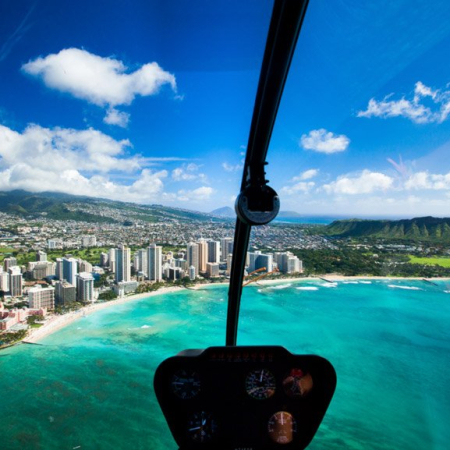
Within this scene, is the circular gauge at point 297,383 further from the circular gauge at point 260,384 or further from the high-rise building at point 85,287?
the high-rise building at point 85,287

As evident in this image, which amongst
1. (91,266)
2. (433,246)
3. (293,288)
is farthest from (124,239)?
(433,246)

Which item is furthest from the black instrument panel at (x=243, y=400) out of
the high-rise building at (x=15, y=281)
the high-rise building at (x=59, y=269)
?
the high-rise building at (x=59, y=269)

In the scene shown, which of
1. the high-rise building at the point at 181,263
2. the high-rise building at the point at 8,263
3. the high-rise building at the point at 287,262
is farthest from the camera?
the high-rise building at the point at 181,263

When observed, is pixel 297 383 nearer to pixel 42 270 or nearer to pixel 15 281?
pixel 15 281

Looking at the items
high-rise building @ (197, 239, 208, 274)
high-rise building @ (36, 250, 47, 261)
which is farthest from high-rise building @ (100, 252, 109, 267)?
high-rise building @ (197, 239, 208, 274)

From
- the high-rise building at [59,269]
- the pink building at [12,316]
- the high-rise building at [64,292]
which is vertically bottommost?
the pink building at [12,316]

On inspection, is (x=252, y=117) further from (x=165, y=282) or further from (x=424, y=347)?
(x=165, y=282)

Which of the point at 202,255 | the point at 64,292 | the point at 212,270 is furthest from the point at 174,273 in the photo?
the point at 64,292
